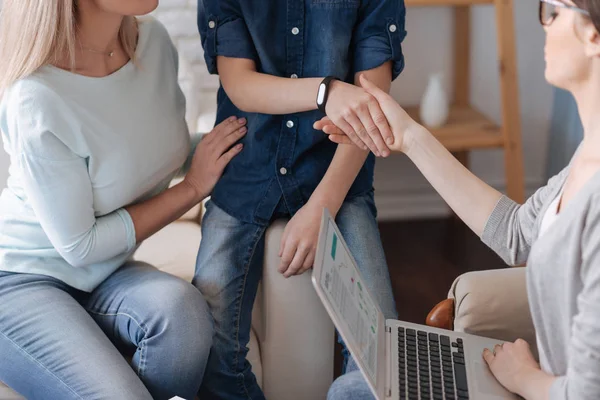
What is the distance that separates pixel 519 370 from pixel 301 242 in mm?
511

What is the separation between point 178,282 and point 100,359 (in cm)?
20

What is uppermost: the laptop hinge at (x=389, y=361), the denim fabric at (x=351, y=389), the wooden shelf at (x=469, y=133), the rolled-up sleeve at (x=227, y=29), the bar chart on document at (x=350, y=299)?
the rolled-up sleeve at (x=227, y=29)

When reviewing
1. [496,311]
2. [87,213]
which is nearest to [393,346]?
[496,311]

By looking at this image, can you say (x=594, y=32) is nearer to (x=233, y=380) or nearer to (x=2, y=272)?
(x=233, y=380)

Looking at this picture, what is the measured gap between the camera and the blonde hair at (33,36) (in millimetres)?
1313

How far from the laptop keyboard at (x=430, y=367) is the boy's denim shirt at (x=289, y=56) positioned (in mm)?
427

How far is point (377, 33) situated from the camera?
59.2 inches

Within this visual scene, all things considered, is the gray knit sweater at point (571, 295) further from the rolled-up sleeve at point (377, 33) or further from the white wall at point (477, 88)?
the white wall at point (477, 88)

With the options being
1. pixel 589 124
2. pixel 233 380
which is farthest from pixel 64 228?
pixel 589 124

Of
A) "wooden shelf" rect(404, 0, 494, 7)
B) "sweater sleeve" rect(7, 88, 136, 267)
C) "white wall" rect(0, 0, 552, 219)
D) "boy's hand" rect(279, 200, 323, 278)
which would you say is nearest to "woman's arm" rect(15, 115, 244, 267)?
"sweater sleeve" rect(7, 88, 136, 267)

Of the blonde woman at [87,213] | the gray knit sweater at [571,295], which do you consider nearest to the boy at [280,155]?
the blonde woman at [87,213]

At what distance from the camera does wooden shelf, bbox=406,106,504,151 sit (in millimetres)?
2473

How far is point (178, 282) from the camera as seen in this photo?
1.41 meters

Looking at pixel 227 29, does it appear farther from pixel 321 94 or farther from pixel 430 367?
pixel 430 367
